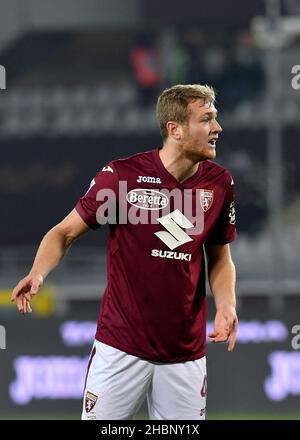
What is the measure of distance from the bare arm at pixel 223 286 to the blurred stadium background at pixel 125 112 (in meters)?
10.4

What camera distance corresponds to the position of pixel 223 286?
5188 millimetres

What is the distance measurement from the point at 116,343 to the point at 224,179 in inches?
34.2

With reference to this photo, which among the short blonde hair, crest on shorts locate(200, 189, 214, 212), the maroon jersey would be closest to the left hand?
the maroon jersey

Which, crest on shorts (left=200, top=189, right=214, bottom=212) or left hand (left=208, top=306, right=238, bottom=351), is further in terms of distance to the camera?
crest on shorts (left=200, top=189, right=214, bottom=212)

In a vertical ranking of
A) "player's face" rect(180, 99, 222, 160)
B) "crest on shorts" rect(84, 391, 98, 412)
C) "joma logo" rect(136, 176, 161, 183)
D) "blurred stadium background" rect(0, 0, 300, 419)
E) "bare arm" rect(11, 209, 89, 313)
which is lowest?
"crest on shorts" rect(84, 391, 98, 412)

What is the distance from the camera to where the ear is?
5023 millimetres

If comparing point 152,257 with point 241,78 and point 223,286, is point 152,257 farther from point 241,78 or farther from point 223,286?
point 241,78

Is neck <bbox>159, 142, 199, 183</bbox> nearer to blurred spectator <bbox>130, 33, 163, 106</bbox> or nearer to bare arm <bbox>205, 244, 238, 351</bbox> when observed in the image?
bare arm <bbox>205, 244, 238, 351</bbox>

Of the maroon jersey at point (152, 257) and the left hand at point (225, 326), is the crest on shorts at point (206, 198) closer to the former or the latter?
the maroon jersey at point (152, 257)

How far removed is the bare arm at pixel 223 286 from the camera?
16.4ft

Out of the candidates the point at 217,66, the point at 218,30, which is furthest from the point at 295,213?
the point at 218,30

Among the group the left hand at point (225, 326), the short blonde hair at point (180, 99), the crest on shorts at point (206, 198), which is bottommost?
the left hand at point (225, 326)

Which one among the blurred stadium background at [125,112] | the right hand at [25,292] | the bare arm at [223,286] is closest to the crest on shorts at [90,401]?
the right hand at [25,292]

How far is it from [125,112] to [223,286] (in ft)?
62.1
